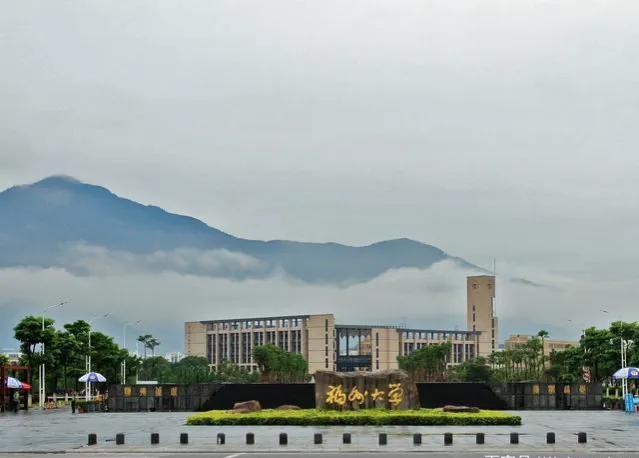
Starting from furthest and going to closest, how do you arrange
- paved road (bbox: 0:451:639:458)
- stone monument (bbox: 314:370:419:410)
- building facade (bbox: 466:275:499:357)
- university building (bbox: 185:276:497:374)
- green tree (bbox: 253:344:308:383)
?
building facade (bbox: 466:275:499:357) < university building (bbox: 185:276:497:374) < green tree (bbox: 253:344:308:383) < stone monument (bbox: 314:370:419:410) < paved road (bbox: 0:451:639:458)

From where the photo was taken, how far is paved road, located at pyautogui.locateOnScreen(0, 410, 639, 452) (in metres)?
27.7

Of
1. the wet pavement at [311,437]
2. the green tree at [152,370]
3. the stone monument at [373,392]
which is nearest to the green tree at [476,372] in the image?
the green tree at [152,370]

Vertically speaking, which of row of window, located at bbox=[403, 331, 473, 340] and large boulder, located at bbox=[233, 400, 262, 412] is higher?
large boulder, located at bbox=[233, 400, 262, 412]

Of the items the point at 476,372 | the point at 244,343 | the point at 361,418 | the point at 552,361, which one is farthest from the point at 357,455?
the point at 244,343

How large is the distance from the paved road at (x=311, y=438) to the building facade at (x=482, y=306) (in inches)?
5780

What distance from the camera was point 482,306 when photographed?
192 m

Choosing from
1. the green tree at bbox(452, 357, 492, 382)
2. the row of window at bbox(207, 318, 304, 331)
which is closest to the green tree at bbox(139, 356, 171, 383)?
the row of window at bbox(207, 318, 304, 331)

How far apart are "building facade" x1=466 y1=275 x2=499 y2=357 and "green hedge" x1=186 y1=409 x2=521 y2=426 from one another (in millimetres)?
151059

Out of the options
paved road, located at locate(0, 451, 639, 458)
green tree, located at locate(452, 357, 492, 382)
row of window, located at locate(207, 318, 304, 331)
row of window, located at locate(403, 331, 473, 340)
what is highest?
paved road, located at locate(0, 451, 639, 458)

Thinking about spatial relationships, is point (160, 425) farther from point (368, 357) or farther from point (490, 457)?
point (368, 357)

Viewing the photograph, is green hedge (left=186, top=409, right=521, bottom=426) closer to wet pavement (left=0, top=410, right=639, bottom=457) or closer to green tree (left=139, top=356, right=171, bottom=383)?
wet pavement (left=0, top=410, right=639, bottom=457)

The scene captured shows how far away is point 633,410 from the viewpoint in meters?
54.4

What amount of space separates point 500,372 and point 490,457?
11243 cm

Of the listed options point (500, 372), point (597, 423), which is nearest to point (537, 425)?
point (597, 423)
